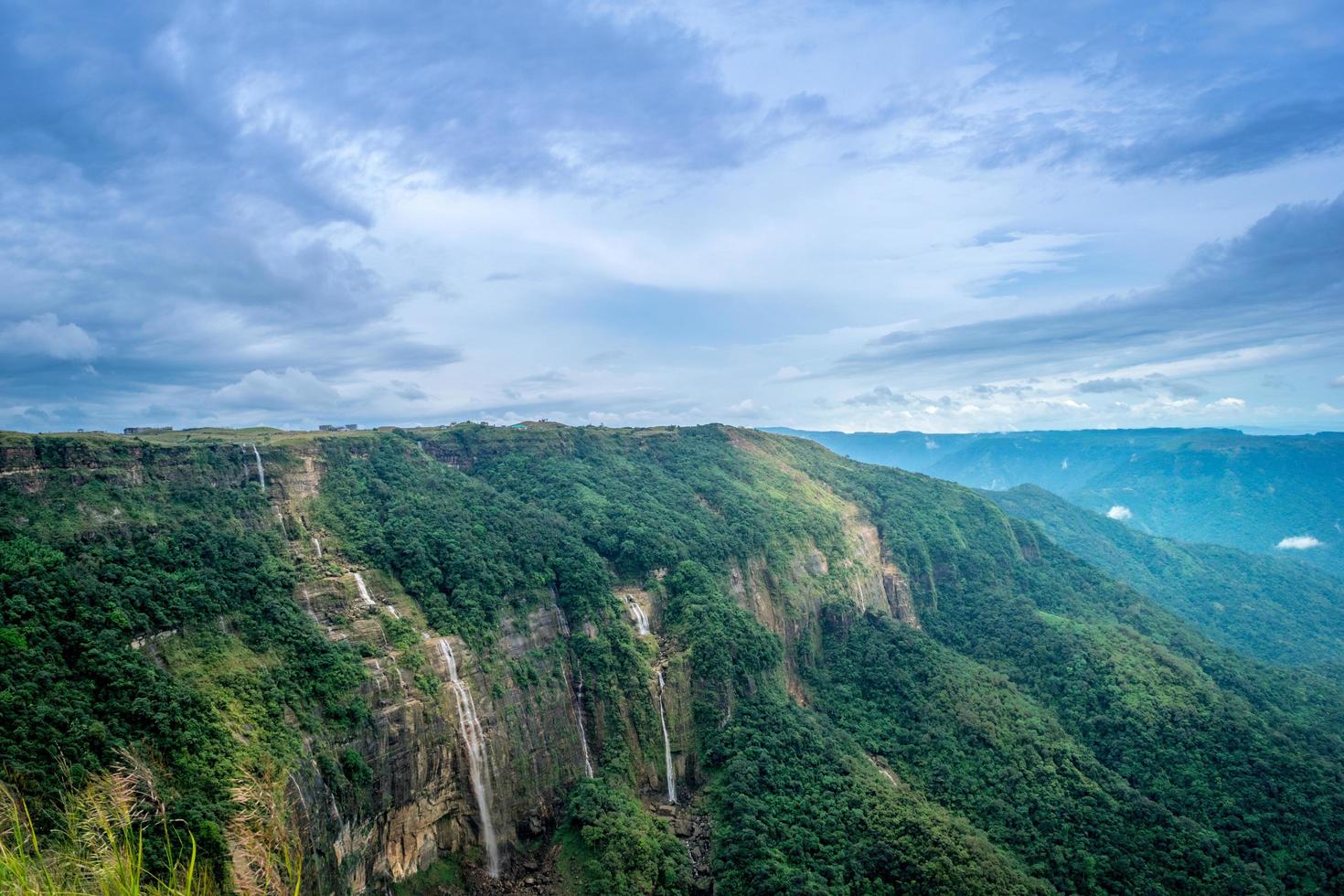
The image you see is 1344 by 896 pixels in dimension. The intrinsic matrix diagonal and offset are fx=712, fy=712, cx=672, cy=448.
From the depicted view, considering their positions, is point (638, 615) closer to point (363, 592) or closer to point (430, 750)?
point (430, 750)

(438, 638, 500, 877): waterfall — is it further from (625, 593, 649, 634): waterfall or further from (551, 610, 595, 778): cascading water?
(625, 593, 649, 634): waterfall

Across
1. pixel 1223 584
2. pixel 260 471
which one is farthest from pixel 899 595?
pixel 1223 584

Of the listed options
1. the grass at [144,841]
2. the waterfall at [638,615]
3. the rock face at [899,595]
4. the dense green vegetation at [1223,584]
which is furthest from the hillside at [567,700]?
the dense green vegetation at [1223,584]

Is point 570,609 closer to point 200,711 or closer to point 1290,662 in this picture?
point 200,711

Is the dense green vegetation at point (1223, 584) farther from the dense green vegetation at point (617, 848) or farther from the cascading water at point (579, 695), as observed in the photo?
the cascading water at point (579, 695)

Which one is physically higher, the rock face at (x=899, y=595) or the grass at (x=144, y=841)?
the grass at (x=144, y=841)
